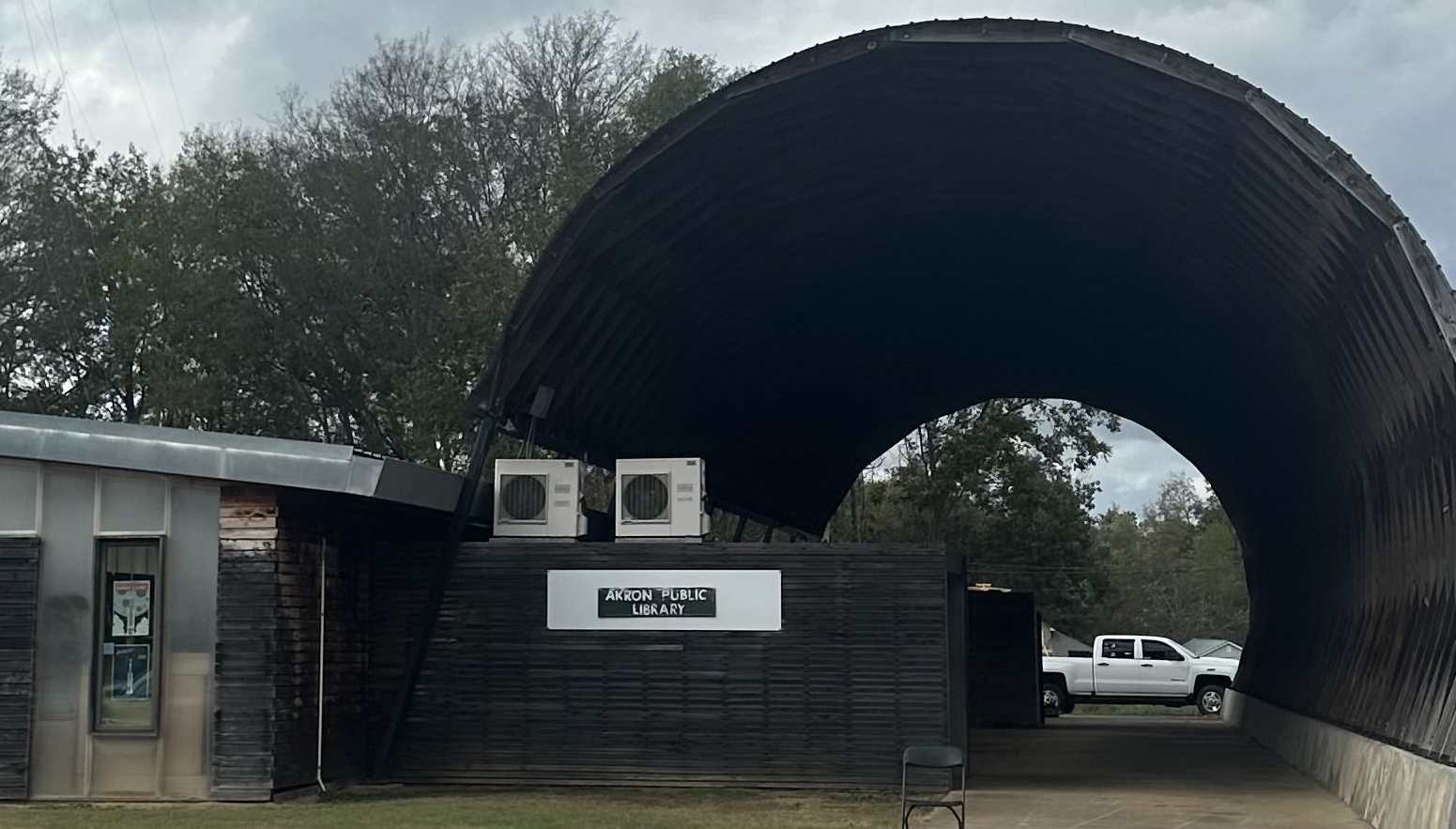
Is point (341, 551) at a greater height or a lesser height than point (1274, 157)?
lesser

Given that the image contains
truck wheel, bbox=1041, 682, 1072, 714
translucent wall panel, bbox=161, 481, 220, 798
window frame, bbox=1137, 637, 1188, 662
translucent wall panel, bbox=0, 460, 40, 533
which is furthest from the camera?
window frame, bbox=1137, 637, 1188, 662

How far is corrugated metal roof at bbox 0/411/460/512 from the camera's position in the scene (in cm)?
1457

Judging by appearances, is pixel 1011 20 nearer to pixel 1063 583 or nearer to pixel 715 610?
pixel 715 610

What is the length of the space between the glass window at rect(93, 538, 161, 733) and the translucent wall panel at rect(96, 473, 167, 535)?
17 cm

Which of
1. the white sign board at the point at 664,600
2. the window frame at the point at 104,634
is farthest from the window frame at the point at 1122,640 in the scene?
the window frame at the point at 104,634

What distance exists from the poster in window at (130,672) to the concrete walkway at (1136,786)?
22.1 ft

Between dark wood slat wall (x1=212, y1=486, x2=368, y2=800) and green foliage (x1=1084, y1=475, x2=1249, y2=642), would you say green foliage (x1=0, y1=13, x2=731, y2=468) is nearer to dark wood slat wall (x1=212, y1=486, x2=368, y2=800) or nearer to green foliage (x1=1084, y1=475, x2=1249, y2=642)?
dark wood slat wall (x1=212, y1=486, x2=368, y2=800)

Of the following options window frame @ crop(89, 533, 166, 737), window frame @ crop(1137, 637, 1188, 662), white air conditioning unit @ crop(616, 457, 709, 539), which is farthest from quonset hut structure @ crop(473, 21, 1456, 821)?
window frame @ crop(1137, 637, 1188, 662)

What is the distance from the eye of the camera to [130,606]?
49.2 feet

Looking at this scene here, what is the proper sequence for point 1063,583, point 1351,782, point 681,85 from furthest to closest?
point 1063,583 < point 681,85 < point 1351,782

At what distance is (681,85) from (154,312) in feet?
44.4

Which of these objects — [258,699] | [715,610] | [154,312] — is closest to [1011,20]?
[715,610]

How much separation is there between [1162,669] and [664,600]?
23.6m

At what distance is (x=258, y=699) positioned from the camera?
48.1 ft
